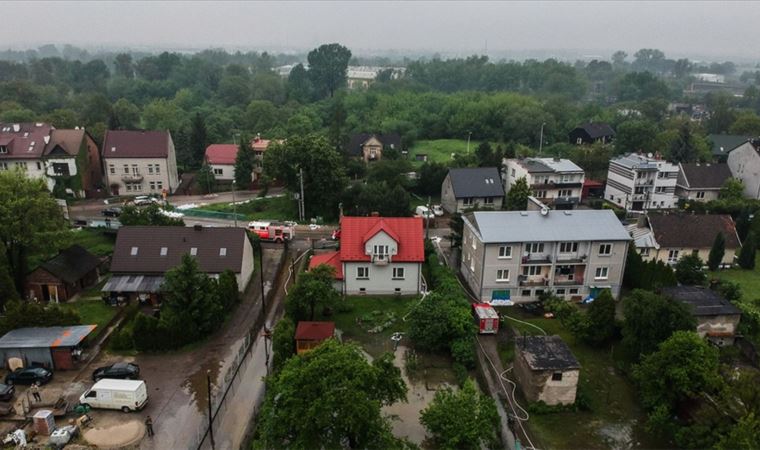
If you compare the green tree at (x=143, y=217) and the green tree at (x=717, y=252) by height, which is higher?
the green tree at (x=143, y=217)

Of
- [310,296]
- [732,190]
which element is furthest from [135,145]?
[732,190]

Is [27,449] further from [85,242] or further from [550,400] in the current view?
[85,242]

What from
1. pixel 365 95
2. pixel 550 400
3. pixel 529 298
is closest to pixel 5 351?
pixel 550 400

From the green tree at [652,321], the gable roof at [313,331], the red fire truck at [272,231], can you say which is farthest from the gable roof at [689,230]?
the red fire truck at [272,231]

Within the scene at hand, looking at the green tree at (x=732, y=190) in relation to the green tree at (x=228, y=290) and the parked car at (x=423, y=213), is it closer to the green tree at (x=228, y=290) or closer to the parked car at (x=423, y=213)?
the parked car at (x=423, y=213)

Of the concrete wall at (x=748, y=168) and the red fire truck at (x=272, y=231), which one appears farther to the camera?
the concrete wall at (x=748, y=168)

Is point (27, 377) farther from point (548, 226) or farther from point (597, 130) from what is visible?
point (597, 130)
